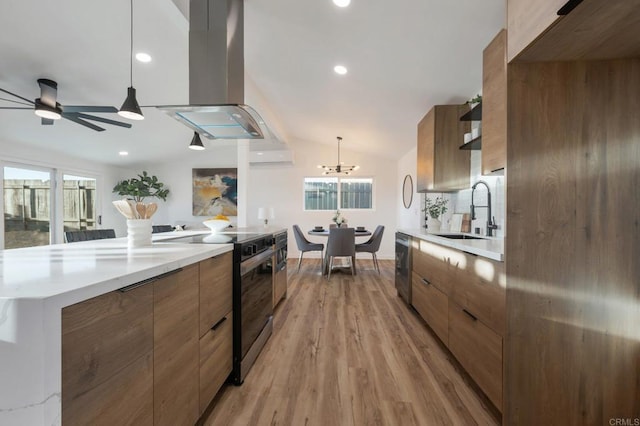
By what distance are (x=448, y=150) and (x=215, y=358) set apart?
280cm

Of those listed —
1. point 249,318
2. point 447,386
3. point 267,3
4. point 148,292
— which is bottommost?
point 447,386

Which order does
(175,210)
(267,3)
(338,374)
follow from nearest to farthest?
(338,374) < (267,3) < (175,210)

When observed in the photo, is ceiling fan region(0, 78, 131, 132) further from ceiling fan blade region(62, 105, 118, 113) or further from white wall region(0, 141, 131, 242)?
white wall region(0, 141, 131, 242)

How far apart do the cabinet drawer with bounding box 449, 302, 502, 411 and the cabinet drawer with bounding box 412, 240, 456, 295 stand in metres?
0.21

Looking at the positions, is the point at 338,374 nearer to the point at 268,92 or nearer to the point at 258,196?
the point at 268,92

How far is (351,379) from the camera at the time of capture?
69.9 inches

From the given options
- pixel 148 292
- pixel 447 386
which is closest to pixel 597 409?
pixel 447 386

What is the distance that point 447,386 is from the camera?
1.71 metres

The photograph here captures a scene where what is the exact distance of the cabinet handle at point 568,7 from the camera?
3.18ft

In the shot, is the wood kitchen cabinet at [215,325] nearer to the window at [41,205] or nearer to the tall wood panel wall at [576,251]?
the tall wood panel wall at [576,251]

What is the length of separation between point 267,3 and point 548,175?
2232mm

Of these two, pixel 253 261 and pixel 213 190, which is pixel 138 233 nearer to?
pixel 253 261

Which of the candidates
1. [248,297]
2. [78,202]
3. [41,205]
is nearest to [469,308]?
[248,297]

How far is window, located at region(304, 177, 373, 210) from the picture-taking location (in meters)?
6.62
